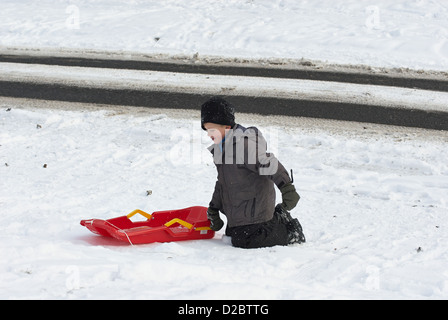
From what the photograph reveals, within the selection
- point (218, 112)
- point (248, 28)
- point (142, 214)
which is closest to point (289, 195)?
point (218, 112)

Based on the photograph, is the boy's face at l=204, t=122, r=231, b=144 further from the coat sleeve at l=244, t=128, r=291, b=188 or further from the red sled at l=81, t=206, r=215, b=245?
the red sled at l=81, t=206, r=215, b=245

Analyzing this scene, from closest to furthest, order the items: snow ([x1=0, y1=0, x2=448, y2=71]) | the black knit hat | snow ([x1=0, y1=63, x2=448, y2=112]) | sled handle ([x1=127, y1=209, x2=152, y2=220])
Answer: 1. the black knit hat
2. sled handle ([x1=127, y1=209, x2=152, y2=220])
3. snow ([x1=0, y1=63, x2=448, y2=112])
4. snow ([x1=0, y1=0, x2=448, y2=71])

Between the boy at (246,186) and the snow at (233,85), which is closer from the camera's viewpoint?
the boy at (246,186)

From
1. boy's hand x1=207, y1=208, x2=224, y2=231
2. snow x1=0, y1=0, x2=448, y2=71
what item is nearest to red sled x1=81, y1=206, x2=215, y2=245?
boy's hand x1=207, y1=208, x2=224, y2=231

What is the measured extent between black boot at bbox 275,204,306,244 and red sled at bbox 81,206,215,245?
23.2 inches

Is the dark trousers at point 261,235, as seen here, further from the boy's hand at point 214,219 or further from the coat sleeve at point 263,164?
the coat sleeve at point 263,164

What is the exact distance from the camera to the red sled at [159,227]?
15.5ft

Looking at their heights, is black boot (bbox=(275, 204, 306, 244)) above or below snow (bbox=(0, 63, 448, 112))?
above

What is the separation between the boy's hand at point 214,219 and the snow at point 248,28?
6.63 m

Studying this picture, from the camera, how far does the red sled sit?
15.5 ft

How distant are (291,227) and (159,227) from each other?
39.6 inches

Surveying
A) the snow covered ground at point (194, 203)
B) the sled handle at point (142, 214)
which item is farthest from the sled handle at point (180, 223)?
the sled handle at point (142, 214)

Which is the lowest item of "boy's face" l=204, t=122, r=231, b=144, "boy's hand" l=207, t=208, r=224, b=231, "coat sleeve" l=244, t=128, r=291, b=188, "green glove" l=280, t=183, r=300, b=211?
"boy's hand" l=207, t=208, r=224, b=231
